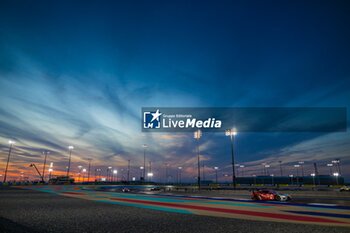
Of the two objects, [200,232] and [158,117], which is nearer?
[200,232]

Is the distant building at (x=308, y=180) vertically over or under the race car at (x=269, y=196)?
under

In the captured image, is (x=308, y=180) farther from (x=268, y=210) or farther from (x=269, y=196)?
(x=268, y=210)

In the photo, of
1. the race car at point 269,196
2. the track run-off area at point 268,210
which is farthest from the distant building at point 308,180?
the track run-off area at point 268,210

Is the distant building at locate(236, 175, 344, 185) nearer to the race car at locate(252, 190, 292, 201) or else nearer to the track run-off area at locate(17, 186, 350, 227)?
the race car at locate(252, 190, 292, 201)

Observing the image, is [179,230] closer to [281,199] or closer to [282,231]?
[282,231]

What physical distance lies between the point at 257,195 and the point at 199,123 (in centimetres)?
2230

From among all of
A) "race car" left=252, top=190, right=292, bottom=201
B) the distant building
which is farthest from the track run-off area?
the distant building

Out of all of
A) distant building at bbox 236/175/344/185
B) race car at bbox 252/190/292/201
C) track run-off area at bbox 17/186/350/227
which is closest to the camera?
track run-off area at bbox 17/186/350/227

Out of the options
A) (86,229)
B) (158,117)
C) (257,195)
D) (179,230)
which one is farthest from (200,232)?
(158,117)

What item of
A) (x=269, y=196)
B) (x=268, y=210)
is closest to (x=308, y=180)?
(x=269, y=196)

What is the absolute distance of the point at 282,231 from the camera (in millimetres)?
7086

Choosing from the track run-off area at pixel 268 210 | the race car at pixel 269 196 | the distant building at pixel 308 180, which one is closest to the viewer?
the track run-off area at pixel 268 210

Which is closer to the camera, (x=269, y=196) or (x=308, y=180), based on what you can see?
(x=269, y=196)

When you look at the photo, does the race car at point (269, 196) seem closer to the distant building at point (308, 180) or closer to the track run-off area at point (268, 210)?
the track run-off area at point (268, 210)
